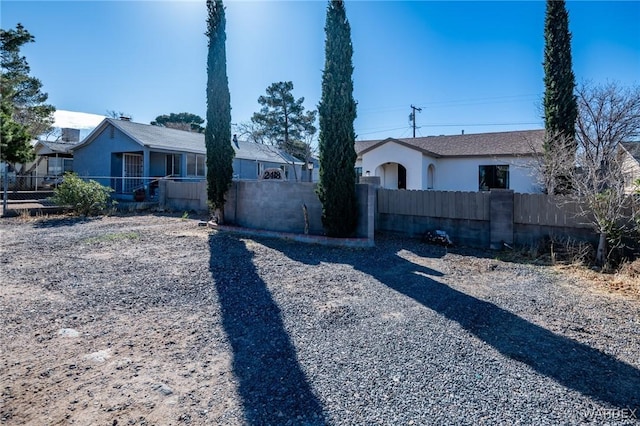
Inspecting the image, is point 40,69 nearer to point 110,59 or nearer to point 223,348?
point 110,59

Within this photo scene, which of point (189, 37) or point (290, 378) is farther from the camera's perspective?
point (189, 37)

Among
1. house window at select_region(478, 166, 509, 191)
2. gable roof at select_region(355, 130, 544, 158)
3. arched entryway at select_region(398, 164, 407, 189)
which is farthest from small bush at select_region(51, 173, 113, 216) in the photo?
house window at select_region(478, 166, 509, 191)

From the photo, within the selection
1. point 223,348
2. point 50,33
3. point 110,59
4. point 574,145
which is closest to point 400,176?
point 574,145

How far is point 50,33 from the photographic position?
10.8 metres

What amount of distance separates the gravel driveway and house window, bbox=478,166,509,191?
12.3m

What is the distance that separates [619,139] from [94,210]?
17818 mm

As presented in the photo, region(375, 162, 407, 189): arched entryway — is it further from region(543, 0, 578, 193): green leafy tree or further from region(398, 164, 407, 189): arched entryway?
region(543, 0, 578, 193): green leafy tree

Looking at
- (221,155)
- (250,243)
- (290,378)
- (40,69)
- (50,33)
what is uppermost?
(40,69)

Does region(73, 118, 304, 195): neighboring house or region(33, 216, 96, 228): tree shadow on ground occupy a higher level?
region(73, 118, 304, 195): neighboring house

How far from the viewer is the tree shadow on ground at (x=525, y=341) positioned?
2.67 meters

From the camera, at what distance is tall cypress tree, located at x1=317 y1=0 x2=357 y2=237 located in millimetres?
8523

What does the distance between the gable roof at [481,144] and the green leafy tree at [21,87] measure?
62.5ft

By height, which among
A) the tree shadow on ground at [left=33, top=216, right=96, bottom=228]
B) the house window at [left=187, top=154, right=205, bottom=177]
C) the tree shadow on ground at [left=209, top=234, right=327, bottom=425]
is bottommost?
the tree shadow on ground at [left=209, top=234, right=327, bottom=425]

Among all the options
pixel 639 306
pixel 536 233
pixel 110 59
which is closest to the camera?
pixel 639 306
